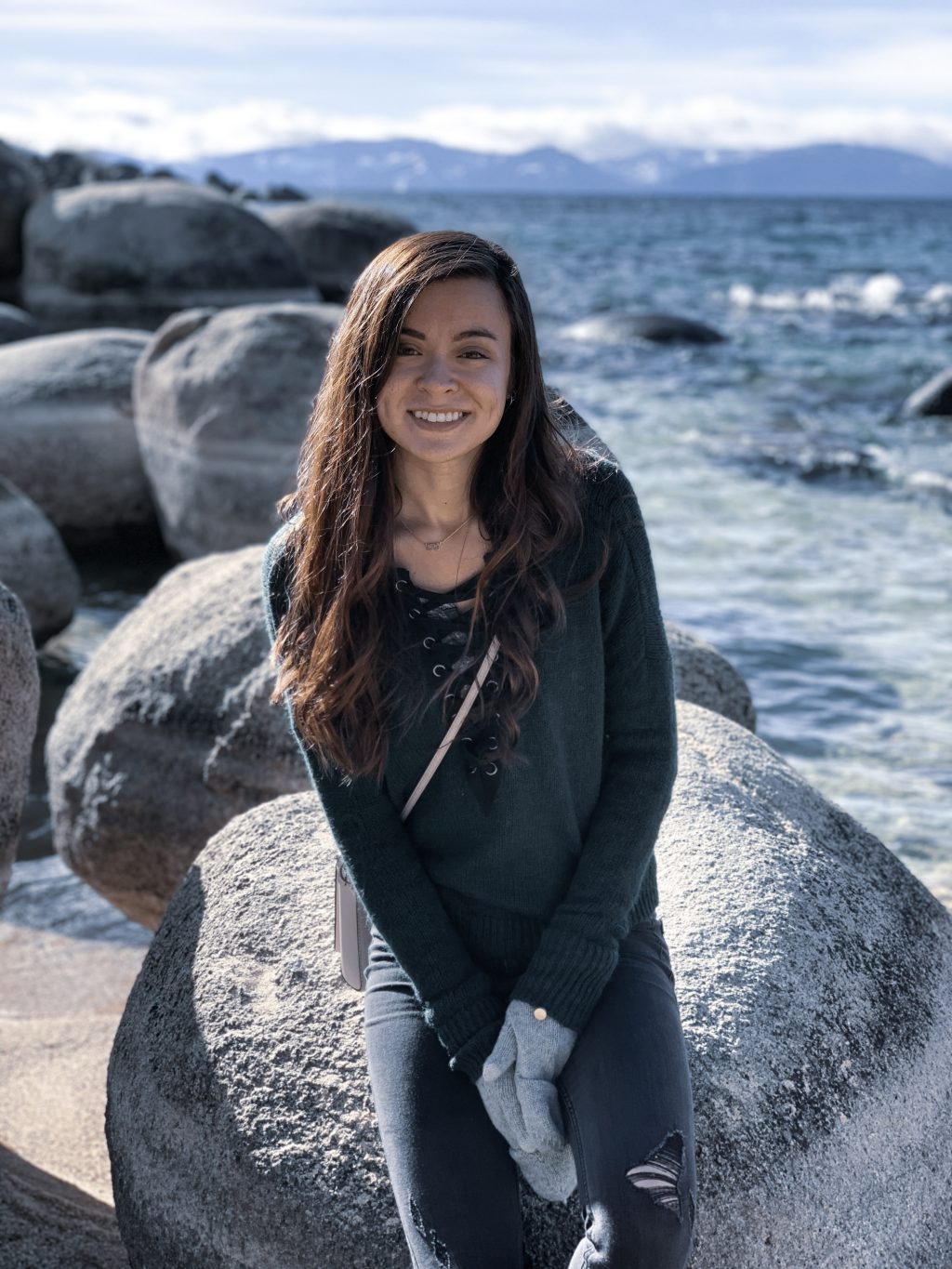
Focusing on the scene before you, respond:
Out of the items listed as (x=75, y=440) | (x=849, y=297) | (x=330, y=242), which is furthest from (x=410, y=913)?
(x=849, y=297)

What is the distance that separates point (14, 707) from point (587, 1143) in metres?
1.77

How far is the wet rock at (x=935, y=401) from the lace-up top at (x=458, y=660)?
42.9ft

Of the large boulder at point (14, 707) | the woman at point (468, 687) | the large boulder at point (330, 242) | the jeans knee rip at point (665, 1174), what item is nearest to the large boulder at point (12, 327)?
the large boulder at point (330, 242)

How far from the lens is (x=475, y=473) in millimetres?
2561

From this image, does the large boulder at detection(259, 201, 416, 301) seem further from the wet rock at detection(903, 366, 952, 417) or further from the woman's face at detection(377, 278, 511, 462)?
the woman's face at detection(377, 278, 511, 462)

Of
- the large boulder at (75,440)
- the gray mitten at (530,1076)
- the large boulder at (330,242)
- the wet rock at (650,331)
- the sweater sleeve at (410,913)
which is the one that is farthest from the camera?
the wet rock at (650,331)

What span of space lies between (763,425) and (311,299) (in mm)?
4615

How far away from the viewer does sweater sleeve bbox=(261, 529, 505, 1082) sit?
225 centimetres

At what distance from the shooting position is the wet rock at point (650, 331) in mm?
20047

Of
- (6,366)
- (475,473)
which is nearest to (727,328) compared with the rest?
(6,366)

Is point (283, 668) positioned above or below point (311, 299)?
above

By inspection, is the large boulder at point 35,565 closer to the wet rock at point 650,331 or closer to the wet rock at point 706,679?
the wet rock at point 706,679

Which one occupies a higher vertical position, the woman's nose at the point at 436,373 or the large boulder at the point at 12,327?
the woman's nose at the point at 436,373

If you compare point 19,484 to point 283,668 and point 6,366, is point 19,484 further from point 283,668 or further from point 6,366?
point 283,668
